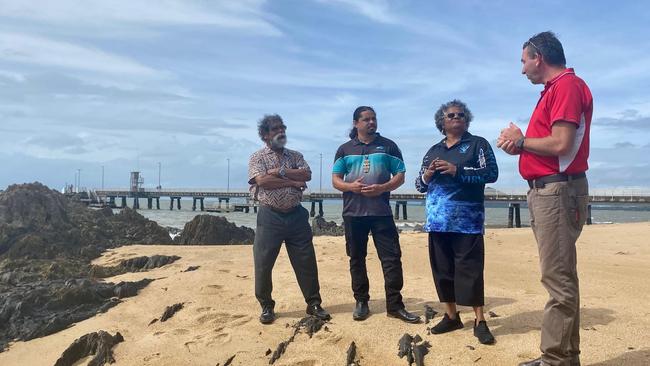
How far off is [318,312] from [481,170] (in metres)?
2.22

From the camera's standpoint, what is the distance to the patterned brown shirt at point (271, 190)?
517cm

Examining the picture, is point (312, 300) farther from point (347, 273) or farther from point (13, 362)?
point (13, 362)

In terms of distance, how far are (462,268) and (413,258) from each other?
5409 millimetres

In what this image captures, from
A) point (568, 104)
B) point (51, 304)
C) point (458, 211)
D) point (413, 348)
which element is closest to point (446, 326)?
point (413, 348)

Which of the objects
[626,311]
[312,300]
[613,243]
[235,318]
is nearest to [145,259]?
[235,318]

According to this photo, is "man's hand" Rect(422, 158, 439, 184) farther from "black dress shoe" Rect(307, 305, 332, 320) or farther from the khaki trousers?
"black dress shoe" Rect(307, 305, 332, 320)

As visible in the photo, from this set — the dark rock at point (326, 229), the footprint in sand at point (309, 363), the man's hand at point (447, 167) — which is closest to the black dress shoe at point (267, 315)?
the footprint in sand at point (309, 363)

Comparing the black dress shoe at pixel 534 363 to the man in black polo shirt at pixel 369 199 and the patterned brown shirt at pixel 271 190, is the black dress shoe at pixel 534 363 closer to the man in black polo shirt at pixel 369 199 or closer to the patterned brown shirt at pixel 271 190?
the man in black polo shirt at pixel 369 199

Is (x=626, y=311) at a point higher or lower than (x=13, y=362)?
higher

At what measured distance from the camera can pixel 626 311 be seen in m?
4.89

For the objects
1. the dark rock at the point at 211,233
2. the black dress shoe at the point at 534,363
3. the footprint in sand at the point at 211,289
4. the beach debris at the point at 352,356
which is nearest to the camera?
the black dress shoe at the point at 534,363

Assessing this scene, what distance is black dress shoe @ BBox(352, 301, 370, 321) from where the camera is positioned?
4.84 metres

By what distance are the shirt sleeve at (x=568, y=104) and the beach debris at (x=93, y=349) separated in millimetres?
4305

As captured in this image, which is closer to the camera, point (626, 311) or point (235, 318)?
point (626, 311)
